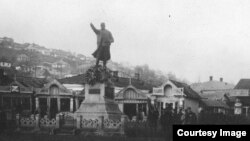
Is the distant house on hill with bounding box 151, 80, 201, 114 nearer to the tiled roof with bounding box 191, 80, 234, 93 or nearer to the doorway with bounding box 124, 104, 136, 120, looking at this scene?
the doorway with bounding box 124, 104, 136, 120

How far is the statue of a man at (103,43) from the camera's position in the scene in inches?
1085

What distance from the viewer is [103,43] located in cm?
2758

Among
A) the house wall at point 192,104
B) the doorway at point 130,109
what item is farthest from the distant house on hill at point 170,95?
the doorway at point 130,109

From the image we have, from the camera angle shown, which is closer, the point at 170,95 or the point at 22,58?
the point at 170,95

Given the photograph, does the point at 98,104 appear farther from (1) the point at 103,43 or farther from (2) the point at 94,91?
(1) the point at 103,43

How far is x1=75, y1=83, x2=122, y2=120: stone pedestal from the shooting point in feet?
85.4

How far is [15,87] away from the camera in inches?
2074

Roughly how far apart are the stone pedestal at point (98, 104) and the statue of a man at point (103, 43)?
5.81 ft

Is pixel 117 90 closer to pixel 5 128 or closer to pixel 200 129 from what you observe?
pixel 5 128

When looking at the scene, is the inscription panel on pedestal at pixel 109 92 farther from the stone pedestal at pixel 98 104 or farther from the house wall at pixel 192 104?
the house wall at pixel 192 104

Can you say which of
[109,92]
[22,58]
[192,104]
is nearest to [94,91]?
[109,92]

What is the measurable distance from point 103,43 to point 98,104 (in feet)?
12.9

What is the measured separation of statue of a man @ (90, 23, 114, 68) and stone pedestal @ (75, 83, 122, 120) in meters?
1.77

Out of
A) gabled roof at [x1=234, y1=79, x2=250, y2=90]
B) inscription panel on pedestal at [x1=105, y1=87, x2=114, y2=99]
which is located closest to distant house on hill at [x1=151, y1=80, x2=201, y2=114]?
inscription panel on pedestal at [x1=105, y1=87, x2=114, y2=99]
